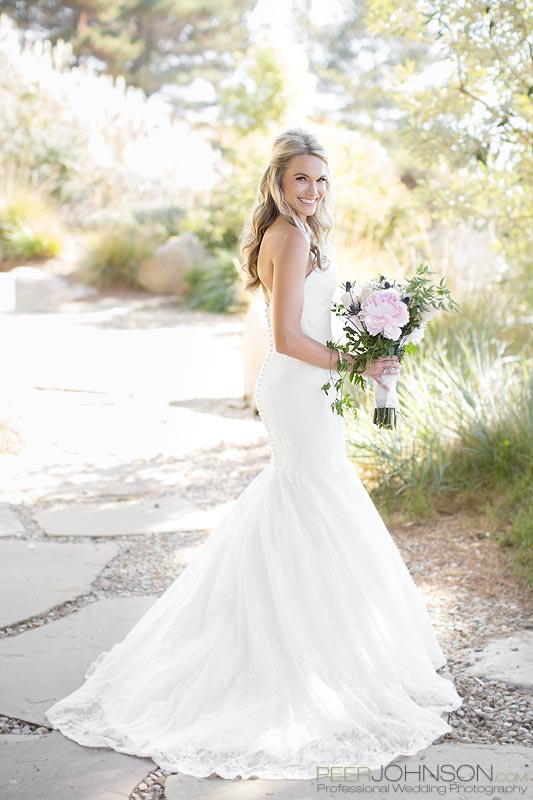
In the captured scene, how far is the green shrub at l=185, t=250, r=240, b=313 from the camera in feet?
38.9

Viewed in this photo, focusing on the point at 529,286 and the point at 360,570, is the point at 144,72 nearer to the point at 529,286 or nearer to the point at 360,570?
the point at 529,286

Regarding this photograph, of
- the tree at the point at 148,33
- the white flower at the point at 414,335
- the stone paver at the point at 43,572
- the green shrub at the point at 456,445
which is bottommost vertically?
the stone paver at the point at 43,572

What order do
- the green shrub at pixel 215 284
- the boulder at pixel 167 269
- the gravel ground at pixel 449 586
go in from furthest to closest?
the boulder at pixel 167 269 → the green shrub at pixel 215 284 → the gravel ground at pixel 449 586

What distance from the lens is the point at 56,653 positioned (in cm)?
297

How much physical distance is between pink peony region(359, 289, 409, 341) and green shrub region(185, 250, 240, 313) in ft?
29.1

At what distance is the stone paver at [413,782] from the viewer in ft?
7.14

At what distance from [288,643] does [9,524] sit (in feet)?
6.91

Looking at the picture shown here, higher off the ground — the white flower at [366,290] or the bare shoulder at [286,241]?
the bare shoulder at [286,241]

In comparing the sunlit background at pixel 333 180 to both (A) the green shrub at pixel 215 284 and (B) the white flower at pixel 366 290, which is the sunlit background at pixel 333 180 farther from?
(B) the white flower at pixel 366 290

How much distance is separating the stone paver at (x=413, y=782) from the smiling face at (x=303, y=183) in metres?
1.63

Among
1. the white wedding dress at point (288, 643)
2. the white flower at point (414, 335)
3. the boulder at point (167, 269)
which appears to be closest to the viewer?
the white wedding dress at point (288, 643)

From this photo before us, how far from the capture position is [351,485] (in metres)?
2.87

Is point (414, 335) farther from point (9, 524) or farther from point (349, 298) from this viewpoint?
point (9, 524)

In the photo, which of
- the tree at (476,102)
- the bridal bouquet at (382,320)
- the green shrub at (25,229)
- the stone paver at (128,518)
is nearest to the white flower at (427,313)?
the bridal bouquet at (382,320)
